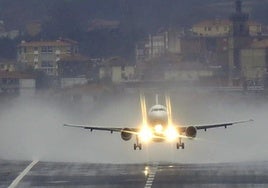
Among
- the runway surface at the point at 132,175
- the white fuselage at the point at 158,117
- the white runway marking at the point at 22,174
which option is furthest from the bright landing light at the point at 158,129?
the white runway marking at the point at 22,174

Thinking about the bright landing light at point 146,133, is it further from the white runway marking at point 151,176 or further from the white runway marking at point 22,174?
the white runway marking at point 22,174

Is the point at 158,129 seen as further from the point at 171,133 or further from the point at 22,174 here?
the point at 22,174

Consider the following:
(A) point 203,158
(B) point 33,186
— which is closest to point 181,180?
(B) point 33,186

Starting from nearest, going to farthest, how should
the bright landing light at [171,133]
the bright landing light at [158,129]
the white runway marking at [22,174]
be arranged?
the white runway marking at [22,174]
the bright landing light at [158,129]
the bright landing light at [171,133]

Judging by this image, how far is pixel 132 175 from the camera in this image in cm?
10862

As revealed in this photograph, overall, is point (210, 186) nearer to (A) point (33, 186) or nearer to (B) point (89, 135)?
(A) point (33, 186)

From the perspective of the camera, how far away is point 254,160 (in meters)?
122

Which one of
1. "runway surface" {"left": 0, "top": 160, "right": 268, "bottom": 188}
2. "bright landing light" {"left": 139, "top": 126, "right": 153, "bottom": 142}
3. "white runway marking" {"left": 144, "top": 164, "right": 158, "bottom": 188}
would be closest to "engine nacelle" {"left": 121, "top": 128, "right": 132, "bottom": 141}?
"bright landing light" {"left": 139, "top": 126, "right": 153, "bottom": 142}

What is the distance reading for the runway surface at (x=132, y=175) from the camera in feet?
335

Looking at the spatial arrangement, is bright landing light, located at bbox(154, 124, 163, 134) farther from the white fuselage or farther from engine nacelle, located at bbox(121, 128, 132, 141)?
engine nacelle, located at bbox(121, 128, 132, 141)

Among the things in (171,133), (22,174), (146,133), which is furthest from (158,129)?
(22,174)

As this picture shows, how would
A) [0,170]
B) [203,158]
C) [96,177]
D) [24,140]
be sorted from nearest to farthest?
1. [96,177]
2. [0,170]
3. [203,158]
4. [24,140]

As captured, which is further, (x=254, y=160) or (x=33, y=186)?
(x=254, y=160)

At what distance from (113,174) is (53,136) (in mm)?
48721
